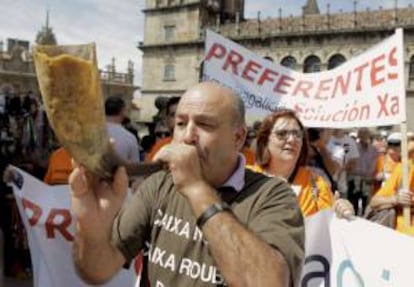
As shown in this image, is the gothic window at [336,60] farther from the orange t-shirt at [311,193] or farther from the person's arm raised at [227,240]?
the person's arm raised at [227,240]

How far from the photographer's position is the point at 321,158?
4383mm

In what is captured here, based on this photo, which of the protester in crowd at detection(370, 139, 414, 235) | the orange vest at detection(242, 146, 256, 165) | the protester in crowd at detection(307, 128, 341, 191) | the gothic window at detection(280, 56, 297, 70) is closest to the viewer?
the protester in crowd at detection(370, 139, 414, 235)

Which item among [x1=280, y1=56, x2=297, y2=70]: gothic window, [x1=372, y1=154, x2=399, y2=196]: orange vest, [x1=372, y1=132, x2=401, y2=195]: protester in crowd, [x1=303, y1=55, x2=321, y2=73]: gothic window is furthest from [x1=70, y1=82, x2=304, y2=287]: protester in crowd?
[x1=280, y1=56, x2=297, y2=70]: gothic window

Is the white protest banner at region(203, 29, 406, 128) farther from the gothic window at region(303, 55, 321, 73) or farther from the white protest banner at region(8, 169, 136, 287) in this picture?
the gothic window at region(303, 55, 321, 73)

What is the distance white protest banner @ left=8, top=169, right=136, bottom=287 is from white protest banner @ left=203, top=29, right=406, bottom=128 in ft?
5.57

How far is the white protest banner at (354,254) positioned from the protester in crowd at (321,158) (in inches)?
33.1

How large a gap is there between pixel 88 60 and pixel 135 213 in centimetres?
63

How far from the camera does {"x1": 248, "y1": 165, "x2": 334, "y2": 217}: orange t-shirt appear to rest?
3.03 metres

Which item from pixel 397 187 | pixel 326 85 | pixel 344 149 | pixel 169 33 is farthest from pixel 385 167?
pixel 169 33

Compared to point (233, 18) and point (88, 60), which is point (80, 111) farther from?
point (233, 18)

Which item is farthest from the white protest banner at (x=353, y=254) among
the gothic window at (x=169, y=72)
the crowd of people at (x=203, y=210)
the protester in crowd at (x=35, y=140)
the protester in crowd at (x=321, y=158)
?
the gothic window at (x=169, y=72)

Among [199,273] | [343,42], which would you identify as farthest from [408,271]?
[343,42]

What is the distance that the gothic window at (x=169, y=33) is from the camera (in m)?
47.0

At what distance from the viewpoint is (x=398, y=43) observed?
403 cm
